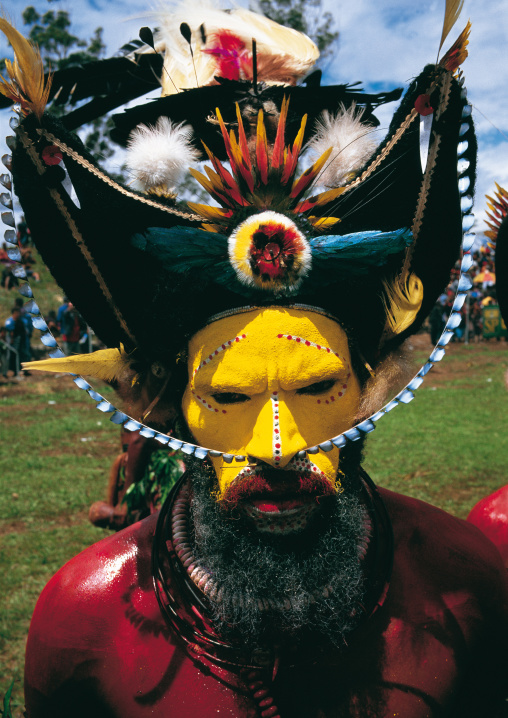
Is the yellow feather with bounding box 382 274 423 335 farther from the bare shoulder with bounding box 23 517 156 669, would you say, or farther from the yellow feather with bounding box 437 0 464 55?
the bare shoulder with bounding box 23 517 156 669

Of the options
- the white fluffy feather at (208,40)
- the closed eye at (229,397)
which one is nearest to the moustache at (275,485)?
the closed eye at (229,397)

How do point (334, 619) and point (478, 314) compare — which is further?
point (478, 314)

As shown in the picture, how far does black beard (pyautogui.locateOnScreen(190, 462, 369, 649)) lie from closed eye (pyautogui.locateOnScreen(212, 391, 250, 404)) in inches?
9.5

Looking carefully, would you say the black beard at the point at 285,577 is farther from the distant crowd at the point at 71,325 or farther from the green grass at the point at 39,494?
the distant crowd at the point at 71,325

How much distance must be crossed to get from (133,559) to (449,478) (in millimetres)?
6168

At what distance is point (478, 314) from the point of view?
2019 centimetres

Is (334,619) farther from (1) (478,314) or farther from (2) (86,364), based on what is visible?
(1) (478,314)

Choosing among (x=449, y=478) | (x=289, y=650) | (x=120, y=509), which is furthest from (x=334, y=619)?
(x=449, y=478)

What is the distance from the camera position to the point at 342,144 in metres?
1.87

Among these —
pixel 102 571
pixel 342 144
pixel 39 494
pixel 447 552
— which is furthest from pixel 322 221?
pixel 39 494

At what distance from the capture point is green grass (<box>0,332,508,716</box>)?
5137mm

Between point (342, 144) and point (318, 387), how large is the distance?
77 centimetres

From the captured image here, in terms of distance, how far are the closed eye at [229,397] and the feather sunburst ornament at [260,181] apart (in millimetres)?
473

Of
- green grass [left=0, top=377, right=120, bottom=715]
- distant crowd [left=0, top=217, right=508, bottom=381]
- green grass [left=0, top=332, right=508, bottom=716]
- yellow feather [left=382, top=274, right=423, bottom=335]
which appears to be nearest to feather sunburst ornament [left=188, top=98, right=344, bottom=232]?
yellow feather [left=382, top=274, right=423, bottom=335]
